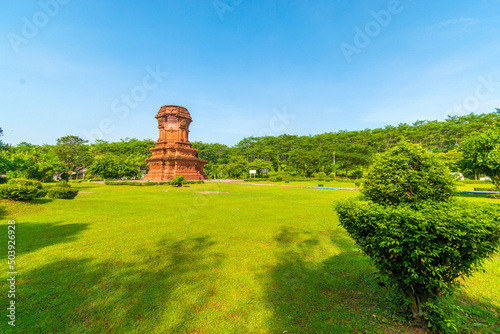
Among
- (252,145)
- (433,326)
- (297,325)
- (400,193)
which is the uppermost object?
(252,145)

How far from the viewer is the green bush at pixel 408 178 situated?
3.23 m

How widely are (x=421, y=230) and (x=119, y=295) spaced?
15.4ft

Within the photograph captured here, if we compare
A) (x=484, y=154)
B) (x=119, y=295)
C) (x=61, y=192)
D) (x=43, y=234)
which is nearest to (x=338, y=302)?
(x=119, y=295)

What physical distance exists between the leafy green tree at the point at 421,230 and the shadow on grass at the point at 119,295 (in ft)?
9.04

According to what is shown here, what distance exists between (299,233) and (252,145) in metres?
79.5

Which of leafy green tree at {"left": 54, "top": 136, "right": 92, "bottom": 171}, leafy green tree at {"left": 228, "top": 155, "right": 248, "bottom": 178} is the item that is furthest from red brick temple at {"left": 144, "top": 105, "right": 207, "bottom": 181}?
leafy green tree at {"left": 54, "top": 136, "right": 92, "bottom": 171}

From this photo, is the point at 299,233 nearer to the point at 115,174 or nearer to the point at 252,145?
the point at 115,174

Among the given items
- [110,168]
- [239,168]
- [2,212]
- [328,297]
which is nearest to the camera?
[328,297]

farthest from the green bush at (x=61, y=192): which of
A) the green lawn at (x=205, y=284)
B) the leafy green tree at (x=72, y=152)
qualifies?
the leafy green tree at (x=72, y=152)

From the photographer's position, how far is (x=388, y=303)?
10.1ft

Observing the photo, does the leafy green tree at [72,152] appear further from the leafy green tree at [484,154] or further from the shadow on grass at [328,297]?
the leafy green tree at [484,154]

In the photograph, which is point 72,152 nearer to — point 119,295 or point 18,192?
point 18,192

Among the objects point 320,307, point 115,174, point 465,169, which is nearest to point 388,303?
point 320,307

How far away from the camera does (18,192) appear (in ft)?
30.7
